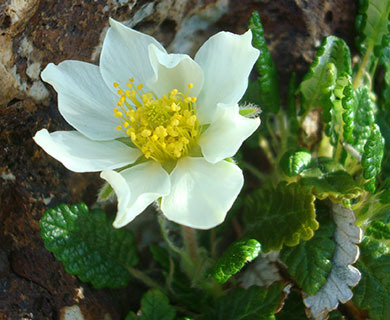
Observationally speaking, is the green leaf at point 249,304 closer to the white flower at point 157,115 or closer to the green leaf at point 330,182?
the green leaf at point 330,182

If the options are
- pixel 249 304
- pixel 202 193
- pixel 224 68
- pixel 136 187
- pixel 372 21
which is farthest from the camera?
pixel 372 21

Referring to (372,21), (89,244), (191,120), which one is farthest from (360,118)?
(89,244)

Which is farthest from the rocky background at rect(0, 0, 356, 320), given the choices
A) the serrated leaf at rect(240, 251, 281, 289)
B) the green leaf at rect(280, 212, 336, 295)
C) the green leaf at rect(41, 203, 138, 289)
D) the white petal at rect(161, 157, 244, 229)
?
the green leaf at rect(280, 212, 336, 295)

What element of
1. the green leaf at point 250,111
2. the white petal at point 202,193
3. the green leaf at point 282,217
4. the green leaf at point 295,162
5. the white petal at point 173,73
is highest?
the white petal at point 173,73

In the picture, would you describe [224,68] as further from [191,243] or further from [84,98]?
[191,243]

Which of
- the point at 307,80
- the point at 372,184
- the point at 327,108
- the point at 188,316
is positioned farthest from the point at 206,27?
the point at 188,316

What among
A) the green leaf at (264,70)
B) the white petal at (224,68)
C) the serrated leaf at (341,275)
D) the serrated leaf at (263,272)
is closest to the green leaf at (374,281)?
the serrated leaf at (341,275)

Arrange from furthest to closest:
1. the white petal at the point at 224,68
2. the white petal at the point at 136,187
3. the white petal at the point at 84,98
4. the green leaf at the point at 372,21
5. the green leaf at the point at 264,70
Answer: the green leaf at the point at 372,21 < the green leaf at the point at 264,70 < the white petal at the point at 84,98 < the white petal at the point at 224,68 < the white petal at the point at 136,187
